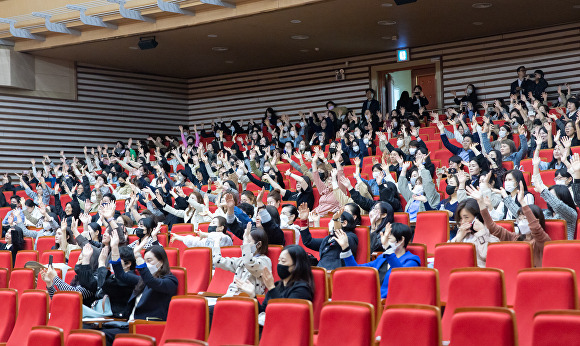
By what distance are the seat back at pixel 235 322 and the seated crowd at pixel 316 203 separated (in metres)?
0.28

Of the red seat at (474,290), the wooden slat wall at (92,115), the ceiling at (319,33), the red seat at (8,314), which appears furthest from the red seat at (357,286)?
the wooden slat wall at (92,115)

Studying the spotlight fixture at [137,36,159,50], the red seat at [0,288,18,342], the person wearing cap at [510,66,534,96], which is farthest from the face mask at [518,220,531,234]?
the spotlight fixture at [137,36,159,50]

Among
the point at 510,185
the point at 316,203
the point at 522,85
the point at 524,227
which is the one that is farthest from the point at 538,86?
the point at 524,227

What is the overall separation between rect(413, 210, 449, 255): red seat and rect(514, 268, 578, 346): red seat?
5.18 ft

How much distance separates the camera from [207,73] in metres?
13.7

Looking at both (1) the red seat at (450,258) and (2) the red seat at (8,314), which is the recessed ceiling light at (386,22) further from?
(2) the red seat at (8,314)

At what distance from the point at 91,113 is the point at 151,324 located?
32.1ft

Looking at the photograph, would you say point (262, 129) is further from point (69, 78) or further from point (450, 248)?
point (450, 248)

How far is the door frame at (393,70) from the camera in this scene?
11.5 m

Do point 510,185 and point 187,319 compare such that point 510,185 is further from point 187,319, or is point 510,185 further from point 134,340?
point 134,340

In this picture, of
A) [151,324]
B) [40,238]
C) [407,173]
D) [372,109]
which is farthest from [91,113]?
[151,324]

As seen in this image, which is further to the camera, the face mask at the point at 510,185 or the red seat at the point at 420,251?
the face mask at the point at 510,185

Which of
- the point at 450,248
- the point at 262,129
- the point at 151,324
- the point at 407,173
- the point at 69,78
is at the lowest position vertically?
the point at 151,324

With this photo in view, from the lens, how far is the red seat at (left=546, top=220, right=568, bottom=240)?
3643 millimetres
